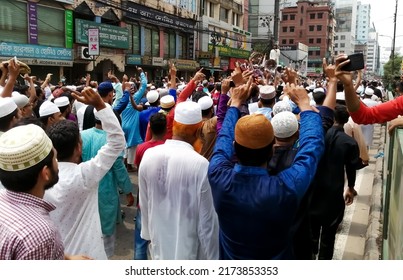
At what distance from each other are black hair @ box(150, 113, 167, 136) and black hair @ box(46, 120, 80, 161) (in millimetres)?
1337

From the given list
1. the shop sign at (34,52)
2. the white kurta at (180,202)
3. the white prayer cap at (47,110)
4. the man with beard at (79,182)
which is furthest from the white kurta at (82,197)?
the shop sign at (34,52)

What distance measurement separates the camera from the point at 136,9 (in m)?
26.1

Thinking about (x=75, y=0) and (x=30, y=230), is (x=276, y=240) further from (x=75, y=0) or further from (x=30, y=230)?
(x=75, y=0)

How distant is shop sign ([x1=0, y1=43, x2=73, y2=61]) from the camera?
665 inches

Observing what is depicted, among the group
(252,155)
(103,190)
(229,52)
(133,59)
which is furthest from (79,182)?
(229,52)

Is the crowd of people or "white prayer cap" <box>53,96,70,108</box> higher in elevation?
"white prayer cap" <box>53,96,70,108</box>

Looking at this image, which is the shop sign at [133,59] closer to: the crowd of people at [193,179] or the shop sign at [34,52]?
the shop sign at [34,52]

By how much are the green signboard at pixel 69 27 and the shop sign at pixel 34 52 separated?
460mm

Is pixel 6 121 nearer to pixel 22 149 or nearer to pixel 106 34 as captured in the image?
pixel 22 149

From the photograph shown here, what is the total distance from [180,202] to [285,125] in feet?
3.27

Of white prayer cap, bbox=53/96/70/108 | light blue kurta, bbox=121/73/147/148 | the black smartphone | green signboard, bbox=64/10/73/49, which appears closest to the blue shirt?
the black smartphone

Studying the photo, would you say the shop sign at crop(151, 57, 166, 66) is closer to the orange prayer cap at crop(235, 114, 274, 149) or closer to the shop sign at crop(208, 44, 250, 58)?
the shop sign at crop(208, 44, 250, 58)

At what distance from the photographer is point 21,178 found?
1.75 meters

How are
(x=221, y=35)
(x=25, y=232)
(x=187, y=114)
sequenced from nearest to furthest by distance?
1. (x=25, y=232)
2. (x=187, y=114)
3. (x=221, y=35)
